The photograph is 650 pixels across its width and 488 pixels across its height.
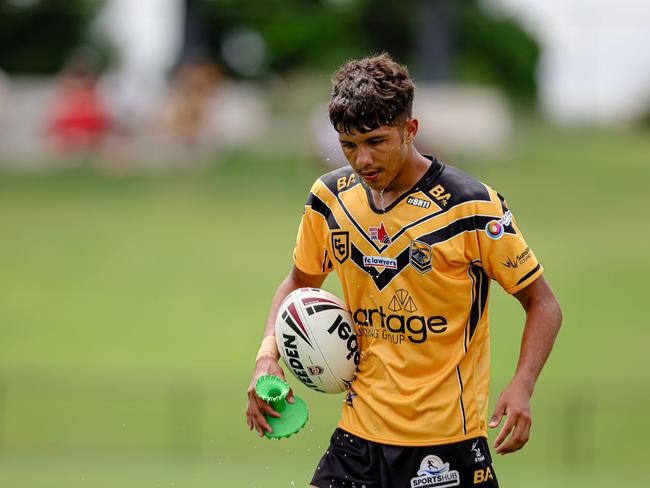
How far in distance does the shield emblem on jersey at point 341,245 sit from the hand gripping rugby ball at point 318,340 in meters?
0.19

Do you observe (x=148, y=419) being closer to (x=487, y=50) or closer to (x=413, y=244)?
(x=413, y=244)

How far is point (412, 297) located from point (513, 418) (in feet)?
2.01

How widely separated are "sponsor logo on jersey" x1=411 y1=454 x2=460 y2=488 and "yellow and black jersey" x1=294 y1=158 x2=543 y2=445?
85mm

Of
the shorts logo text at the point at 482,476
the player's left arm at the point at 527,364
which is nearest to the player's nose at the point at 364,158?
the player's left arm at the point at 527,364

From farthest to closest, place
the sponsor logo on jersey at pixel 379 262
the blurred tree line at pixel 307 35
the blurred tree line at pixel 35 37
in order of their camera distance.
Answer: the blurred tree line at pixel 35 37, the blurred tree line at pixel 307 35, the sponsor logo on jersey at pixel 379 262

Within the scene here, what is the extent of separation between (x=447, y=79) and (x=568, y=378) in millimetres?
12675

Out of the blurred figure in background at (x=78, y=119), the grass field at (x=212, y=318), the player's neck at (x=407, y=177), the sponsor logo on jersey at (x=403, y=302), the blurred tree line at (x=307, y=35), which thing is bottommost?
the grass field at (x=212, y=318)

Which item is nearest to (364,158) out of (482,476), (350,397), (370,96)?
(370,96)

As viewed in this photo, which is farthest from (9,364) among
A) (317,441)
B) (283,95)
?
(283,95)

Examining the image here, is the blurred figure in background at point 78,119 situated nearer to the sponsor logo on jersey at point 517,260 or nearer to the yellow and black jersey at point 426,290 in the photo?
the yellow and black jersey at point 426,290

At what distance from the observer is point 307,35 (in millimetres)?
38000

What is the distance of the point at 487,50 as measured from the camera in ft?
123

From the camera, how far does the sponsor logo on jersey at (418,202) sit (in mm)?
5074

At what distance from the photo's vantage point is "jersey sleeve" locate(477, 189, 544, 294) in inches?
197
